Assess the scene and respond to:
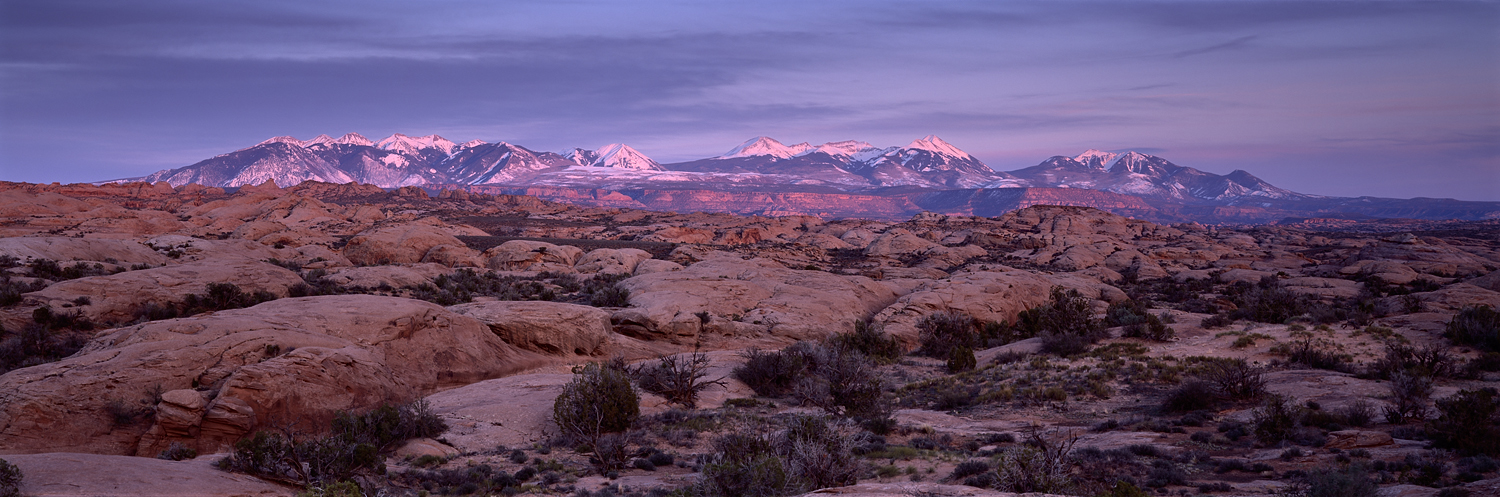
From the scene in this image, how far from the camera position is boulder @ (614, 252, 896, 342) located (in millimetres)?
23391

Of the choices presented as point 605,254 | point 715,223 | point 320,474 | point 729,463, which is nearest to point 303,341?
point 320,474

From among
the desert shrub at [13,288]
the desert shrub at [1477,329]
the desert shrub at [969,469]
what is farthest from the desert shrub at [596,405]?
the desert shrub at [1477,329]

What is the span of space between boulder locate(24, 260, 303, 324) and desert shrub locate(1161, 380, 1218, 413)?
25.2 metres

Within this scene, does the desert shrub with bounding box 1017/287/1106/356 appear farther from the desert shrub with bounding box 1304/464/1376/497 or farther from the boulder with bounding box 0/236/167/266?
the boulder with bounding box 0/236/167/266

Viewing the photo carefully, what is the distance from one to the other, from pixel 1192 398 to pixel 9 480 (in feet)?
56.4

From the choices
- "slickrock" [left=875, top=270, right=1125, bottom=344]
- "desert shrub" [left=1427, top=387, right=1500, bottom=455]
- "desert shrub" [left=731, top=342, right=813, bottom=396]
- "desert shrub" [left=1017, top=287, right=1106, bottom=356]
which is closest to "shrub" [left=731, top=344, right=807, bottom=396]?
"desert shrub" [left=731, top=342, right=813, bottom=396]

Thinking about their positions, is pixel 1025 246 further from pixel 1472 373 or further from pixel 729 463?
pixel 729 463

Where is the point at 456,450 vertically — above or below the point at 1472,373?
below

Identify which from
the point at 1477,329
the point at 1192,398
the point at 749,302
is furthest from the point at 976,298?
the point at 1192,398

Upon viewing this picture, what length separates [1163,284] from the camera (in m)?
44.3

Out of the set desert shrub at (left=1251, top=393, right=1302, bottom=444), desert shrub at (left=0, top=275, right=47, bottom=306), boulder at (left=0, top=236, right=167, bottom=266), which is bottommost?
desert shrub at (left=1251, top=393, right=1302, bottom=444)

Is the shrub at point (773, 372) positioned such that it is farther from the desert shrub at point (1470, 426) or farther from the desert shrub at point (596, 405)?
the desert shrub at point (1470, 426)

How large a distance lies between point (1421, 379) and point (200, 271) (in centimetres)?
3076

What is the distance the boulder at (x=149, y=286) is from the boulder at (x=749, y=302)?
1161 centimetres
